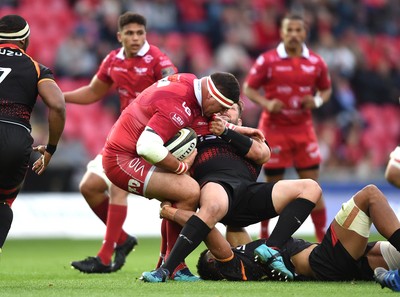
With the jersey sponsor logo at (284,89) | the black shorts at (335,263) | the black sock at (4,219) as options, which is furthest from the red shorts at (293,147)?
the black sock at (4,219)

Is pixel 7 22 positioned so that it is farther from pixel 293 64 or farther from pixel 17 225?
pixel 17 225

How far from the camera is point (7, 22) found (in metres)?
7.96

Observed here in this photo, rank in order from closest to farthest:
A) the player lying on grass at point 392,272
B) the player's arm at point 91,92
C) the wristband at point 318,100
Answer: the player lying on grass at point 392,272
the player's arm at point 91,92
the wristband at point 318,100

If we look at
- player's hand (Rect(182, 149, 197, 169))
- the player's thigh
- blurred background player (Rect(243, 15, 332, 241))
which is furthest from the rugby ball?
blurred background player (Rect(243, 15, 332, 241))

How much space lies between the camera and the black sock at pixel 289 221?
7984 mm

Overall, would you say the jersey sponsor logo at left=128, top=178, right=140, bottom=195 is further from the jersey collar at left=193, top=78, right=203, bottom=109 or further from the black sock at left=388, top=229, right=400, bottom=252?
the black sock at left=388, top=229, right=400, bottom=252

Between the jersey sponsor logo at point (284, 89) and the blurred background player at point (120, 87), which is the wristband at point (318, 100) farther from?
the blurred background player at point (120, 87)

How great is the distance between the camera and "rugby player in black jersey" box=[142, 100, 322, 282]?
25.7ft

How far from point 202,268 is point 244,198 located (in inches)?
27.8

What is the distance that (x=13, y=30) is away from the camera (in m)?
7.95

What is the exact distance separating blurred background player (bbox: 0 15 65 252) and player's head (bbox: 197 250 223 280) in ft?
5.40

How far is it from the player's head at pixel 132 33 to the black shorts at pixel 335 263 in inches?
144

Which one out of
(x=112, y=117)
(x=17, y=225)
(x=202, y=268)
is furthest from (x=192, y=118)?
(x=112, y=117)

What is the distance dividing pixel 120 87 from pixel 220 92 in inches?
111
